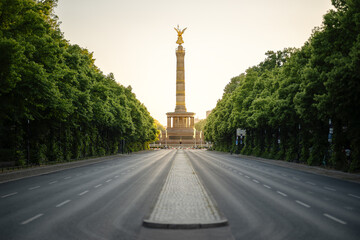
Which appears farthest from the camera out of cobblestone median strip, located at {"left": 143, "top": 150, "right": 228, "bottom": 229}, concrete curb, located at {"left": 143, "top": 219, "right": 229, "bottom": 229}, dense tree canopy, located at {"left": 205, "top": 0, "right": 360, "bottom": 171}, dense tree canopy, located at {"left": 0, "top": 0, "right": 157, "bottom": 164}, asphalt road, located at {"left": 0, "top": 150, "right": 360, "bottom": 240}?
dense tree canopy, located at {"left": 0, "top": 0, "right": 157, "bottom": 164}

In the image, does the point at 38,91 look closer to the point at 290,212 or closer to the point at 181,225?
the point at 181,225

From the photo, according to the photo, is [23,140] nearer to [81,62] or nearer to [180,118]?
[81,62]

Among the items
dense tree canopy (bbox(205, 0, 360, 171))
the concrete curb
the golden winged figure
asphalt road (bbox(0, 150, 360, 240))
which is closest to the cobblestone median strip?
the concrete curb

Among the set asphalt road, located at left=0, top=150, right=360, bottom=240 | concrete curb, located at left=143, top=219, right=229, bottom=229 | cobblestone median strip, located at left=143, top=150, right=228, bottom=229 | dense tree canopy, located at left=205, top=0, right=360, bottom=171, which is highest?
dense tree canopy, located at left=205, top=0, right=360, bottom=171

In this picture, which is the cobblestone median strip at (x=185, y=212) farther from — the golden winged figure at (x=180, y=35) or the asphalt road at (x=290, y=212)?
the golden winged figure at (x=180, y=35)

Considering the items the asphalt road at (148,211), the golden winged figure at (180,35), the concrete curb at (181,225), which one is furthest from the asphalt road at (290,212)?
the golden winged figure at (180,35)

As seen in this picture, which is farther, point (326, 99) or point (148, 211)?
point (326, 99)

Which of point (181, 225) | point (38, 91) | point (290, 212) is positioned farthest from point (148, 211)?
point (38, 91)

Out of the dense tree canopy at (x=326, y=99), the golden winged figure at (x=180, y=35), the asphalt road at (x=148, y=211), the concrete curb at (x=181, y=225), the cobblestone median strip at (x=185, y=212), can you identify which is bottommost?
the asphalt road at (x=148, y=211)

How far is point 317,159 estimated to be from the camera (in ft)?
116

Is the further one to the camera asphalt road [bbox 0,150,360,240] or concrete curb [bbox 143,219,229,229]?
concrete curb [bbox 143,219,229,229]

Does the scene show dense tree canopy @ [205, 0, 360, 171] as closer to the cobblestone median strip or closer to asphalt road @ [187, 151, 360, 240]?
asphalt road @ [187, 151, 360, 240]

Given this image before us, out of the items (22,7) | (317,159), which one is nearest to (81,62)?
(22,7)

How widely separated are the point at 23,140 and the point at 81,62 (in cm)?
1442
